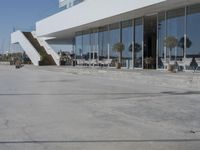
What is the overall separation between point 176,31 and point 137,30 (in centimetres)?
634

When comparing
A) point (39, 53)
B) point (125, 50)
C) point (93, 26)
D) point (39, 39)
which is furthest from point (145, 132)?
point (39, 39)

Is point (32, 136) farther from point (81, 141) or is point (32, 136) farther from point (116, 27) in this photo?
point (116, 27)

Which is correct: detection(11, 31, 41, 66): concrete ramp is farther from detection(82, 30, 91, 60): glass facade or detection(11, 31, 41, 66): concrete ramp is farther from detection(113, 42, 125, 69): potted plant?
detection(113, 42, 125, 69): potted plant

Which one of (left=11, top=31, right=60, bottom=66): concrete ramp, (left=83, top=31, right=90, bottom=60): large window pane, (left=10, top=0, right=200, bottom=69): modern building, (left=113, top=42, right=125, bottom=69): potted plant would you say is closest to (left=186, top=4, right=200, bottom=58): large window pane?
(left=10, top=0, right=200, bottom=69): modern building

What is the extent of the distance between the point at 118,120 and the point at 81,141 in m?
2.70

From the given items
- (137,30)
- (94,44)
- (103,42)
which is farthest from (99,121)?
(94,44)

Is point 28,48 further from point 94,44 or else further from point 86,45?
point 94,44

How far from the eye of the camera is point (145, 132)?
931cm

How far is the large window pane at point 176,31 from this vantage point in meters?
28.5

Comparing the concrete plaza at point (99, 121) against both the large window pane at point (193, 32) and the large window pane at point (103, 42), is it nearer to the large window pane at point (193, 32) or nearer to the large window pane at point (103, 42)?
the large window pane at point (193, 32)

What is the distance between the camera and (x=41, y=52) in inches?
2392

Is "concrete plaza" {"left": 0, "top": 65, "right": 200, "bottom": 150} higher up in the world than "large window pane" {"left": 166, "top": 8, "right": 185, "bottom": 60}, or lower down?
lower down

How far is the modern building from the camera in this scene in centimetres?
2781

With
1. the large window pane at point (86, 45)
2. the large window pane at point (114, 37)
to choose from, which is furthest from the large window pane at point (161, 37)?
the large window pane at point (86, 45)
